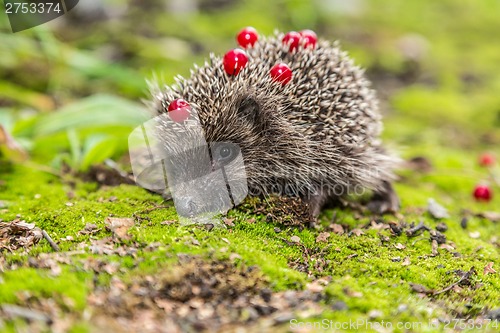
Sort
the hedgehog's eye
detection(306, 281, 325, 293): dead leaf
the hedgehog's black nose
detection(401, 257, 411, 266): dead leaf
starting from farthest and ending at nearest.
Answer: the hedgehog's eye → the hedgehog's black nose → detection(401, 257, 411, 266): dead leaf → detection(306, 281, 325, 293): dead leaf

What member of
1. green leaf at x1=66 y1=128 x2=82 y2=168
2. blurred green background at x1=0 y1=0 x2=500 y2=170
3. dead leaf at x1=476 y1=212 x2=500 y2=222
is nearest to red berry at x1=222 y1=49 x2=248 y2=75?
blurred green background at x1=0 y1=0 x2=500 y2=170

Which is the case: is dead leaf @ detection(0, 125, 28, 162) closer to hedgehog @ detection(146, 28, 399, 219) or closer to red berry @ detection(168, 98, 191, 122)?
hedgehog @ detection(146, 28, 399, 219)

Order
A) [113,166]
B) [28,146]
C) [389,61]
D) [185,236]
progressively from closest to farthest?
[185,236]
[113,166]
[28,146]
[389,61]

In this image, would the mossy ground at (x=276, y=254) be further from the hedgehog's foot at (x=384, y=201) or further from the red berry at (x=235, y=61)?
the red berry at (x=235, y=61)

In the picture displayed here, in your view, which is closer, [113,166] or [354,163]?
[354,163]

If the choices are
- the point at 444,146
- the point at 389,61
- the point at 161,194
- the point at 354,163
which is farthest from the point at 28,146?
the point at 389,61

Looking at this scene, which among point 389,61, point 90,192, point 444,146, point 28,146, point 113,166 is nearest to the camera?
point 90,192

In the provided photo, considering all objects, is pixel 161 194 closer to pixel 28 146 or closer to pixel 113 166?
pixel 113 166
